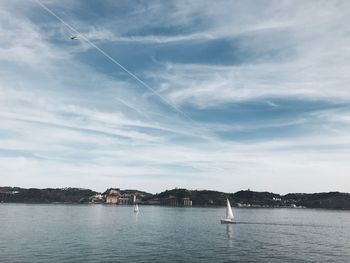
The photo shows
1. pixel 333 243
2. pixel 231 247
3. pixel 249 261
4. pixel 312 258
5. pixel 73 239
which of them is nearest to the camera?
pixel 249 261

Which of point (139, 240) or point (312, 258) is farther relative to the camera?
point (139, 240)

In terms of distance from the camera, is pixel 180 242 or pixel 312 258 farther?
pixel 180 242

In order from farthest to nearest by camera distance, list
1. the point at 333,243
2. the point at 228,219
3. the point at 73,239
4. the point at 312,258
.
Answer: the point at 228,219
the point at 333,243
the point at 73,239
the point at 312,258

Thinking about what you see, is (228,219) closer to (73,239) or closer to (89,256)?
(73,239)

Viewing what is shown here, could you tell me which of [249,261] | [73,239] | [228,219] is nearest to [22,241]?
[73,239]

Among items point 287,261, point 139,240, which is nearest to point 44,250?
point 139,240

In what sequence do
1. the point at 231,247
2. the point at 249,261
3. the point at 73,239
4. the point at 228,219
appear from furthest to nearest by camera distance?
the point at 228,219, the point at 73,239, the point at 231,247, the point at 249,261

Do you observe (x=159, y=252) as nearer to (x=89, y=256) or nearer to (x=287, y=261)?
(x=89, y=256)

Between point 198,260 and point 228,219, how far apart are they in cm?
10208

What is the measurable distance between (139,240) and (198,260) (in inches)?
1293

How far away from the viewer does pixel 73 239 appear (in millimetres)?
103812

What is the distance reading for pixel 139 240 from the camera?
107m

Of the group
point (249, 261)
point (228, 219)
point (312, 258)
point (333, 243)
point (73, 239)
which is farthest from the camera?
point (228, 219)

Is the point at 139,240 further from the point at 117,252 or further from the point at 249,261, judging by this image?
the point at 249,261
